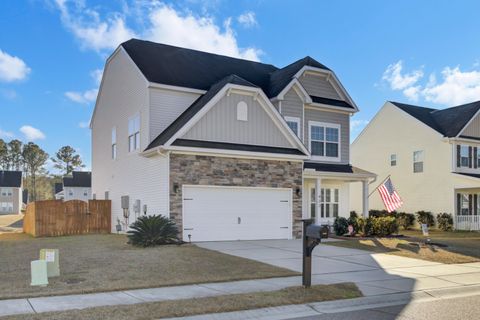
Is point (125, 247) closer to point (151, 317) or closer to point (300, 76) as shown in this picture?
point (151, 317)

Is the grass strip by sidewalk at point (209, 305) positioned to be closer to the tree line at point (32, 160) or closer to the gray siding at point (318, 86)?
the gray siding at point (318, 86)

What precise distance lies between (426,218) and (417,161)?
391 cm

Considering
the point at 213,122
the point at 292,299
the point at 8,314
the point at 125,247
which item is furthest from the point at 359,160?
the point at 8,314

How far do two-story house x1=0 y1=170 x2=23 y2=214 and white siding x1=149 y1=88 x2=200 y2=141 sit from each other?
199 feet

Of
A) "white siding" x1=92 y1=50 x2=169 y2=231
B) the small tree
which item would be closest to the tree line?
the small tree

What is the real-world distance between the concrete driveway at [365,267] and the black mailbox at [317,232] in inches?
57.8

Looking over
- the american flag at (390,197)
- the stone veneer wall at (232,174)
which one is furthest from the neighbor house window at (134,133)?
the american flag at (390,197)

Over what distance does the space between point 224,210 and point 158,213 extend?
8.20 ft

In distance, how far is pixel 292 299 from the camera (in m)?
8.24

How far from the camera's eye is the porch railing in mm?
28141

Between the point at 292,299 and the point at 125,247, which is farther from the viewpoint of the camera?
the point at 125,247

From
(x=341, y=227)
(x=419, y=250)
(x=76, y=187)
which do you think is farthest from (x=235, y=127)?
(x=76, y=187)

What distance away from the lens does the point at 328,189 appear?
24000mm

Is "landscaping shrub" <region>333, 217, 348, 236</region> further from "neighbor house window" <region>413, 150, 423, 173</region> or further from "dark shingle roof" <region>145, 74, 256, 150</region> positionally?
"neighbor house window" <region>413, 150, 423, 173</region>
